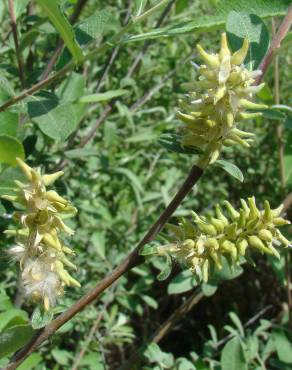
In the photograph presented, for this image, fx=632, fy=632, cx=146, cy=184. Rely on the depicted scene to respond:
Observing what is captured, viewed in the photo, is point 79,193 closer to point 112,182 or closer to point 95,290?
point 112,182

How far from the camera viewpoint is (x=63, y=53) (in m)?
1.40

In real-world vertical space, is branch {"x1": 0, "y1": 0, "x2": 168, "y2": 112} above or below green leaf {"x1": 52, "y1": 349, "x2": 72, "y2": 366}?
above

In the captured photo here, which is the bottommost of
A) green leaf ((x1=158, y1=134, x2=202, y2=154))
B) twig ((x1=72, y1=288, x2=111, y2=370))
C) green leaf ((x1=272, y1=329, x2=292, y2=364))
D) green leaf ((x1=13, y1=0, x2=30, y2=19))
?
green leaf ((x1=272, y1=329, x2=292, y2=364))

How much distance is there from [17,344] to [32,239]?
295mm

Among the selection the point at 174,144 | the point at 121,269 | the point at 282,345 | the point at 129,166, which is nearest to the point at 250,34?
the point at 174,144

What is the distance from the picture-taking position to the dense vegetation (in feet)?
4.02

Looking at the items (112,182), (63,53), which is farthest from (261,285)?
(63,53)

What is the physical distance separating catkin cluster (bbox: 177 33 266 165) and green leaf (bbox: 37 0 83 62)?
30 cm

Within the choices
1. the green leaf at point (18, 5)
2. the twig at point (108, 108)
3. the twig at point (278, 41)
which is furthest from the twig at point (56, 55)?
the twig at point (278, 41)

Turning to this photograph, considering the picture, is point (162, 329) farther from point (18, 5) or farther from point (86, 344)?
point (18, 5)

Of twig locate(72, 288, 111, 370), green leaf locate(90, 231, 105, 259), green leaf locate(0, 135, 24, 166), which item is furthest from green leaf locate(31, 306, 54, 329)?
green leaf locate(90, 231, 105, 259)

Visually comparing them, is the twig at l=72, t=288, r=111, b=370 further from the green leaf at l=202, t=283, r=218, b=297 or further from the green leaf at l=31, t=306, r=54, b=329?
the green leaf at l=31, t=306, r=54, b=329

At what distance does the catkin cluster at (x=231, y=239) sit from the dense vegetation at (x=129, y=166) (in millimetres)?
73

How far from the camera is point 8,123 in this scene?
1331 millimetres
